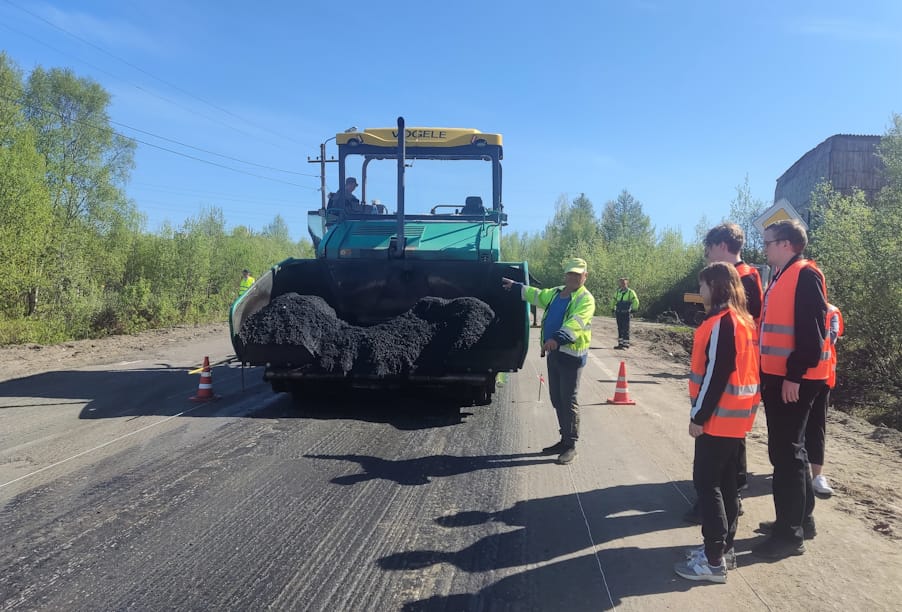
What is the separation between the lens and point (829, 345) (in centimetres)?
359

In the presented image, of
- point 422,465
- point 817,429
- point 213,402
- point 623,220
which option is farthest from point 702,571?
point 623,220

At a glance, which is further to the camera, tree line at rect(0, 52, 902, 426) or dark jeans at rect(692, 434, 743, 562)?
tree line at rect(0, 52, 902, 426)

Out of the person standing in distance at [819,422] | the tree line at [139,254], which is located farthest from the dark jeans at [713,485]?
the tree line at [139,254]

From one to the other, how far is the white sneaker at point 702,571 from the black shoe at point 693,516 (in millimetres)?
699

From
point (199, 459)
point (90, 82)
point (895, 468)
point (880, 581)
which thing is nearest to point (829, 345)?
point (880, 581)

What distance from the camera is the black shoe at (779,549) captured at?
3145 millimetres

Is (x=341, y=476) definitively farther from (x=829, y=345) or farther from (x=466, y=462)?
(x=829, y=345)

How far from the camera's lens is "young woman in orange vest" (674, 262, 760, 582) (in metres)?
2.85

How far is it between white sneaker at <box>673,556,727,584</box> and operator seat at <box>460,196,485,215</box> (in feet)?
18.5

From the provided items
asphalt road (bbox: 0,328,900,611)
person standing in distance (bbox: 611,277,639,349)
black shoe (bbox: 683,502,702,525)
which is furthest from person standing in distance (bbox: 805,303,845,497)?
person standing in distance (bbox: 611,277,639,349)

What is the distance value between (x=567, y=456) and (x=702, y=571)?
196 cm

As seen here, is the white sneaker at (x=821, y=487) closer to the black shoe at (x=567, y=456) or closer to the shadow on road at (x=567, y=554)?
the shadow on road at (x=567, y=554)

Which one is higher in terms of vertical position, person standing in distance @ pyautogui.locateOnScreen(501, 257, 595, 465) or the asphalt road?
person standing in distance @ pyautogui.locateOnScreen(501, 257, 595, 465)

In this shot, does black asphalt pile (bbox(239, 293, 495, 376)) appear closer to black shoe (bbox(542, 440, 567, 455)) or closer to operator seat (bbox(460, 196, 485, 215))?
black shoe (bbox(542, 440, 567, 455))
